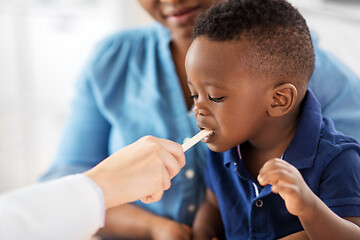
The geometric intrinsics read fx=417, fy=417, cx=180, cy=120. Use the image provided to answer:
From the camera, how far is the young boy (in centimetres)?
60

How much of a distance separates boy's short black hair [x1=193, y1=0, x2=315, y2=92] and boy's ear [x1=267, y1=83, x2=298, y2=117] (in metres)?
0.02

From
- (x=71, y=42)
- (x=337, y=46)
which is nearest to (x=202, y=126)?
(x=337, y=46)

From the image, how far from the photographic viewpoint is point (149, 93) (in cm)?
94

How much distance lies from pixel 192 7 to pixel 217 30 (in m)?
0.24

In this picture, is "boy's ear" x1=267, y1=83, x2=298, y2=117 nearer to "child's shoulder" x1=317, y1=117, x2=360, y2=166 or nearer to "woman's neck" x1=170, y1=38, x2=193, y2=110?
"child's shoulder" x1=317, y1=117, x2=360, y2=166

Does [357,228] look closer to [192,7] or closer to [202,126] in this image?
[202,126]

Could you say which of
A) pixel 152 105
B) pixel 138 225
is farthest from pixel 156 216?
pixel 152 105

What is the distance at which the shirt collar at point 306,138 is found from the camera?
64 cm

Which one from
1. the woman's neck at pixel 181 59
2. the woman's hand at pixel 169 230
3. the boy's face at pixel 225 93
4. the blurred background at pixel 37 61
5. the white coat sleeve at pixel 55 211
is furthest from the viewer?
the blurred background at pixel 37 61

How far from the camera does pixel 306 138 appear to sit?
2.15 feet

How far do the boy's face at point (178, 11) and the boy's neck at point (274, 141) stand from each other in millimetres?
286

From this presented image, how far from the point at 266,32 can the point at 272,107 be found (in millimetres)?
119

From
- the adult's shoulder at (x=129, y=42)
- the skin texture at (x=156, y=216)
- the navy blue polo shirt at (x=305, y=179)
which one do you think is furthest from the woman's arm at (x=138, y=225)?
→ the adult's shoulder at (x=129, y=42)

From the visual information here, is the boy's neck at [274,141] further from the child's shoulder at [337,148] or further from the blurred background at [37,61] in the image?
the blurred background at [37,61]
